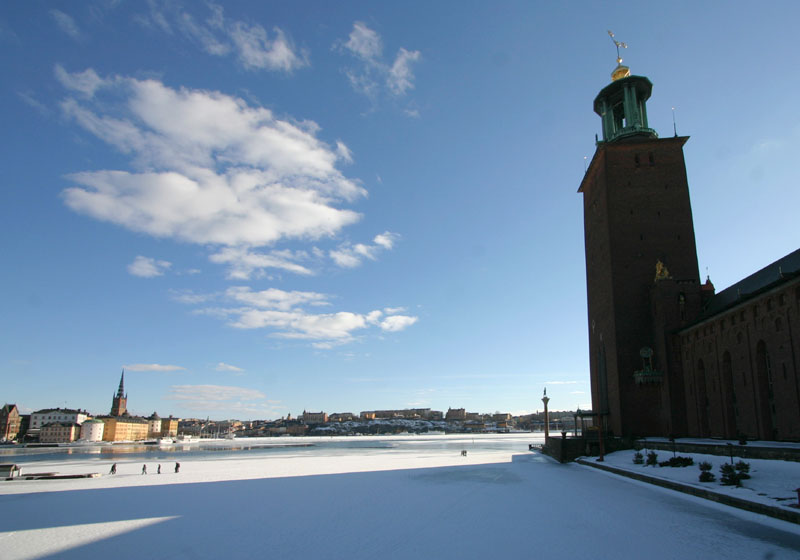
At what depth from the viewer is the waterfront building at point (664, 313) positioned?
28.4 meters

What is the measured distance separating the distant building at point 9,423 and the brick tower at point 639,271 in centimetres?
17690

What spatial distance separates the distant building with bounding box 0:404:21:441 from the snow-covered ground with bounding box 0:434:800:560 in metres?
165

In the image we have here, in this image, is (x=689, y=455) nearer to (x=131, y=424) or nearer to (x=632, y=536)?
(x=632, y=536)

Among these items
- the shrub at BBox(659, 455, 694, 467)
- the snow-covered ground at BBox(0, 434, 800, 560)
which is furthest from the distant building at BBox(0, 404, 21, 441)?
the shrub at BBox(659, 455, 694, 467)

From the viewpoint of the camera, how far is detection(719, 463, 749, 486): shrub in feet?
64.9

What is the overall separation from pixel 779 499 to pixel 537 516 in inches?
294

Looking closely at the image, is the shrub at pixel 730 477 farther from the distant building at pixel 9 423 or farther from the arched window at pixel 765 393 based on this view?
the distant building at pixel 9 423

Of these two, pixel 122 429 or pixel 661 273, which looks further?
pixel 122 429

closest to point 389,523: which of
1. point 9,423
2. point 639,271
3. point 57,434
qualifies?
point 639,271

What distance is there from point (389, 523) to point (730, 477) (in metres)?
13.4

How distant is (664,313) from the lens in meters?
39.8

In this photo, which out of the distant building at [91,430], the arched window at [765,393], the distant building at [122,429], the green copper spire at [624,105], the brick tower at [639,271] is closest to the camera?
the arched window at [765,393]

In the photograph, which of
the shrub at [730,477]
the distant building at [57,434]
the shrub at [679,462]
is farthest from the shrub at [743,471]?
the distant building at [57,434]

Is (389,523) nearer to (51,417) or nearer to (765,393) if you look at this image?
(765,393)
